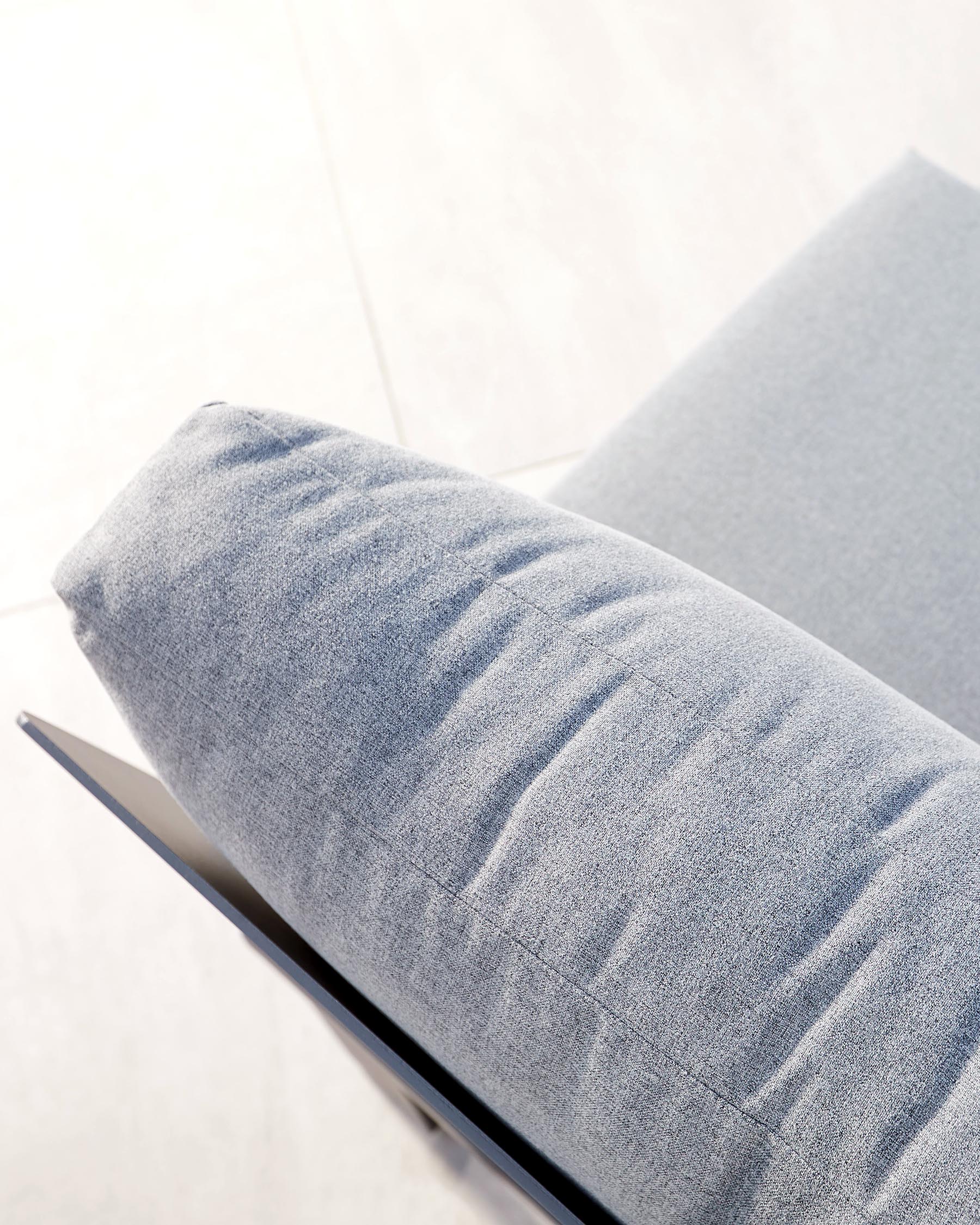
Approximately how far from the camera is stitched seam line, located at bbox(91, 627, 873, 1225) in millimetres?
399

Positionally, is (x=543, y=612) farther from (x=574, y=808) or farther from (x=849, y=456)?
(x=849, y=456)

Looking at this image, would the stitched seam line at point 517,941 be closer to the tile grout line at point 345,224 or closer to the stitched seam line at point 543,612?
the stitched seam line at point 543,612

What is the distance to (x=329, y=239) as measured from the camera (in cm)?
164

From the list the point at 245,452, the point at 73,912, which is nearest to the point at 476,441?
the point at 73,912

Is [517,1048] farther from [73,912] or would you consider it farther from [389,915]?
[73,912]

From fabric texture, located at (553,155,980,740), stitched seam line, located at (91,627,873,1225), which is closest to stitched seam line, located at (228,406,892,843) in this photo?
stitched seam line, located at (91,627,873,1225)

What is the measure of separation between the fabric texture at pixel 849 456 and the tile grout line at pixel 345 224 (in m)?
0.63

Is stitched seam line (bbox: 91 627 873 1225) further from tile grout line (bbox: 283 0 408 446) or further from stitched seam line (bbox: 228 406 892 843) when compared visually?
tile grout line (bbox: 283 0 408 446)

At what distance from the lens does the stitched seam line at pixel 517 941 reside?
399mm

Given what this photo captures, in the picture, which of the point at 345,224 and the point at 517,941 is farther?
the point at 345,224

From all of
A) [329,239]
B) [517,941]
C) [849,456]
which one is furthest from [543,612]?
[329,239]

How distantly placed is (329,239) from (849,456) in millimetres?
1059

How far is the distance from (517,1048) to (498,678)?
168mm

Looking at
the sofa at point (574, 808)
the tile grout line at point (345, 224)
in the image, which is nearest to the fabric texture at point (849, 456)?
the sofa at point (574, 808)
